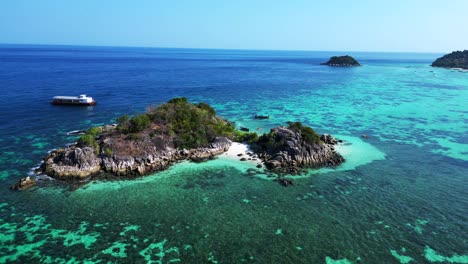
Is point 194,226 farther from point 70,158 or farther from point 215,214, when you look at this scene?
point 70,158

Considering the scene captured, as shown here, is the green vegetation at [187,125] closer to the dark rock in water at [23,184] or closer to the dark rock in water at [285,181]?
the dark rock in water at [285,181]

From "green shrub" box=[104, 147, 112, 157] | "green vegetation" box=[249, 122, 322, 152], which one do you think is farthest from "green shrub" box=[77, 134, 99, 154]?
"green vegetation" box=[249, 122, 322, 152]

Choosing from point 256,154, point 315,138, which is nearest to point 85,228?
point 256,154

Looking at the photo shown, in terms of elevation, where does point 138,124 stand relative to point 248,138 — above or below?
above

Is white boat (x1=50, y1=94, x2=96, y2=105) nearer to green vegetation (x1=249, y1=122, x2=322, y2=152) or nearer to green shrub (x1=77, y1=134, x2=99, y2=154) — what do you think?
green shrub (x1=77, y1=134, x2=99, y2=154)

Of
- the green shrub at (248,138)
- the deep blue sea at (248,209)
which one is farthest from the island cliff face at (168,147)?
the deep blue sea at (248,209)

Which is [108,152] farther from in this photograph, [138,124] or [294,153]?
[294,153]

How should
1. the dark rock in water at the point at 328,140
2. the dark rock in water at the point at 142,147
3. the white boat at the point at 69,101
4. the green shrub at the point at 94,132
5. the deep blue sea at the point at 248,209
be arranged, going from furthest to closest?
the white boat at the point at 69,101
the dark rock in water at the point at 328,140
the green shrub at the point at 94,132
the dark rock in water at the point at 142,147
the deep blue sea at the point at 248,209

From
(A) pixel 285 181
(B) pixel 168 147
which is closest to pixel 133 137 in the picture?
(B) pixel 168 147
